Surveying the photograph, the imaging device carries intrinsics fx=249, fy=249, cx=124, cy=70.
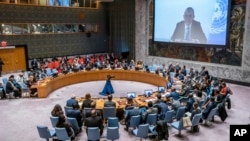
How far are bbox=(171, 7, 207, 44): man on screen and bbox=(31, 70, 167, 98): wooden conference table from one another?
4.48 m

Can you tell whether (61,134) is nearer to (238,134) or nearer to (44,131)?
(44,131)

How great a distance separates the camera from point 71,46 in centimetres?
2223

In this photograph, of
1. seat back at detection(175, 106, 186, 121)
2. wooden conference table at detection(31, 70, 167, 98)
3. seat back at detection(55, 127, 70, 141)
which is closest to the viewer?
seat back at detection(55, 127, 70, 141)

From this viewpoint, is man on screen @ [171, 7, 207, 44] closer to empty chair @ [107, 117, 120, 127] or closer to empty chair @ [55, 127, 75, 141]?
empty chair @ [107, 117, 120, 127]

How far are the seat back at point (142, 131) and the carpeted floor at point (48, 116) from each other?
0.65m

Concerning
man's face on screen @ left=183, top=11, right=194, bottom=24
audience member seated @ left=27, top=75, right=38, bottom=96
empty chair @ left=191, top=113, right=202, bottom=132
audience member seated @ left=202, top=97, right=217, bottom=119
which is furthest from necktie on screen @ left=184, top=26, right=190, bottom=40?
audience member seated @ left=27, top=75, right=38, bottom=96

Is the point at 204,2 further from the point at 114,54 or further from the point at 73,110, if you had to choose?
the point at 73,110

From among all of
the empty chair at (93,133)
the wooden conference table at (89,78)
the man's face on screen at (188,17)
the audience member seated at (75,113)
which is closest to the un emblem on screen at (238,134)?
the empty chair at (93,133)

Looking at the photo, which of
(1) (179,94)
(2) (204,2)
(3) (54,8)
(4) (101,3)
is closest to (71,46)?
(3) (54,8)

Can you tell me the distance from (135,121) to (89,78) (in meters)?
9.25

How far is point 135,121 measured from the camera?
7.86 m

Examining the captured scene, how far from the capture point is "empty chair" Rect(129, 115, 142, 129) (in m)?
7.79

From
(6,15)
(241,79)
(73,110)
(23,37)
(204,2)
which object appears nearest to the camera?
(73,110)

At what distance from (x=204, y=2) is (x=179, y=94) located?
8.73 meters
